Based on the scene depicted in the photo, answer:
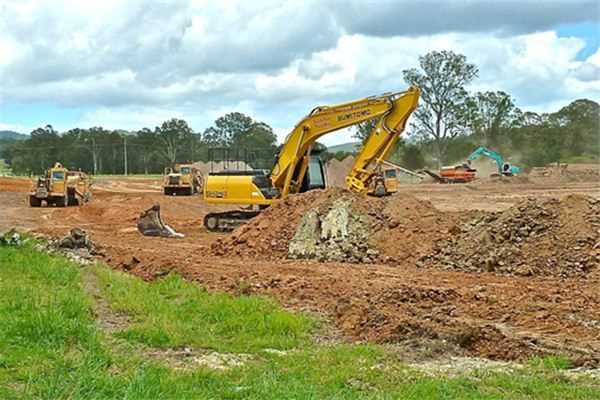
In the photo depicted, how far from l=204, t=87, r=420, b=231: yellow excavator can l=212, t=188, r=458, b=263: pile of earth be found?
3.65 metres

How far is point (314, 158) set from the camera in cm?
2291

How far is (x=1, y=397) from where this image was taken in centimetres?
582

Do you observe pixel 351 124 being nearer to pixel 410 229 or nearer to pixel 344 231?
pixel 344 231

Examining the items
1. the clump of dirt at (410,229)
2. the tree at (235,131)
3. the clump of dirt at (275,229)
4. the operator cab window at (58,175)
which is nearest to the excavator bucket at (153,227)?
the clump of dirt at (275,229)

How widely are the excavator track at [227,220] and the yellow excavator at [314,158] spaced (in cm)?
62

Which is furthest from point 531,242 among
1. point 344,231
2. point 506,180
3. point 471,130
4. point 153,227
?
point 471,130

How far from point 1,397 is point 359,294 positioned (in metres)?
6.07

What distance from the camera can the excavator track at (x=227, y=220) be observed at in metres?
23.4

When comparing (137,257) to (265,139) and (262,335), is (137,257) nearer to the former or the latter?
(262,335)

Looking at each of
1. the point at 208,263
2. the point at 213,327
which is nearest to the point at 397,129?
the point at 208,263

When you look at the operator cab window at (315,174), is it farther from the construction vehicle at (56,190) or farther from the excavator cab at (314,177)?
the construction vehicle at (56,190)

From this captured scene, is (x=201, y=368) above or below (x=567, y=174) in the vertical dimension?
below

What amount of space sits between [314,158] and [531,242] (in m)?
9.80

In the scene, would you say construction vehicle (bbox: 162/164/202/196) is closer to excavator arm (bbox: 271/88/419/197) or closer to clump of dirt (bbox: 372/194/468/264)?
excavator arm (bbox: 271/88/419/197)
